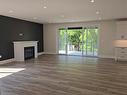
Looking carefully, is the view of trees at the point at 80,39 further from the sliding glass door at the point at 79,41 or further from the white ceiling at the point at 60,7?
the white ceiling at the point at 60,7

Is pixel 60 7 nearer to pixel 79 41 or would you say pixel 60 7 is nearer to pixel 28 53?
pixel 28 53

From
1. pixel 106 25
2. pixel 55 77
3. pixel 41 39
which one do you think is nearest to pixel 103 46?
pixel 106 25

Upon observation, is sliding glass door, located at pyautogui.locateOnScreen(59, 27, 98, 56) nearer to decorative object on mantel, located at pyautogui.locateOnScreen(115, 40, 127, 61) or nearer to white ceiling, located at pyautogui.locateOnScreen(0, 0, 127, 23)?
decorative object on mantel, located at pyautogui.locateOnScreen(115, 40, 127, 61)

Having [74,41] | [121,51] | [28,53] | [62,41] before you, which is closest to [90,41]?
[74,41]

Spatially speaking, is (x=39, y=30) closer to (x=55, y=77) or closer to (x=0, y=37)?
(x=0, y=37)

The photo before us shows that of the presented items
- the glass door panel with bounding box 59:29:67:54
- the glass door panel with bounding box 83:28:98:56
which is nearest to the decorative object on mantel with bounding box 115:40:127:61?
the glass door panel with bounding box 83:28:98:56

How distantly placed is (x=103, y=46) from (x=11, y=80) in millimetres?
6696

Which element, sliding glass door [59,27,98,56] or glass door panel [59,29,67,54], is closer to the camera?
sliding glass door [59,27,98,56]

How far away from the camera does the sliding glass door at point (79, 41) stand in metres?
9.91

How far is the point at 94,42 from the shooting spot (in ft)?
32.3

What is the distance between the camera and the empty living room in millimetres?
A: 4113

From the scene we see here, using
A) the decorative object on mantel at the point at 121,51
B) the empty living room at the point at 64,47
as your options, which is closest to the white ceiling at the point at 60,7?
the empty living room at the point at 64,47

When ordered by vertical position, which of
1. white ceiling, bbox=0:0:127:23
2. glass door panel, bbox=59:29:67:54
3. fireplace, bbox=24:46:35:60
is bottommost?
fireplace, bbox=24:46:35:60

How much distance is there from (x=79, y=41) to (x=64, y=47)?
1.30 metres
